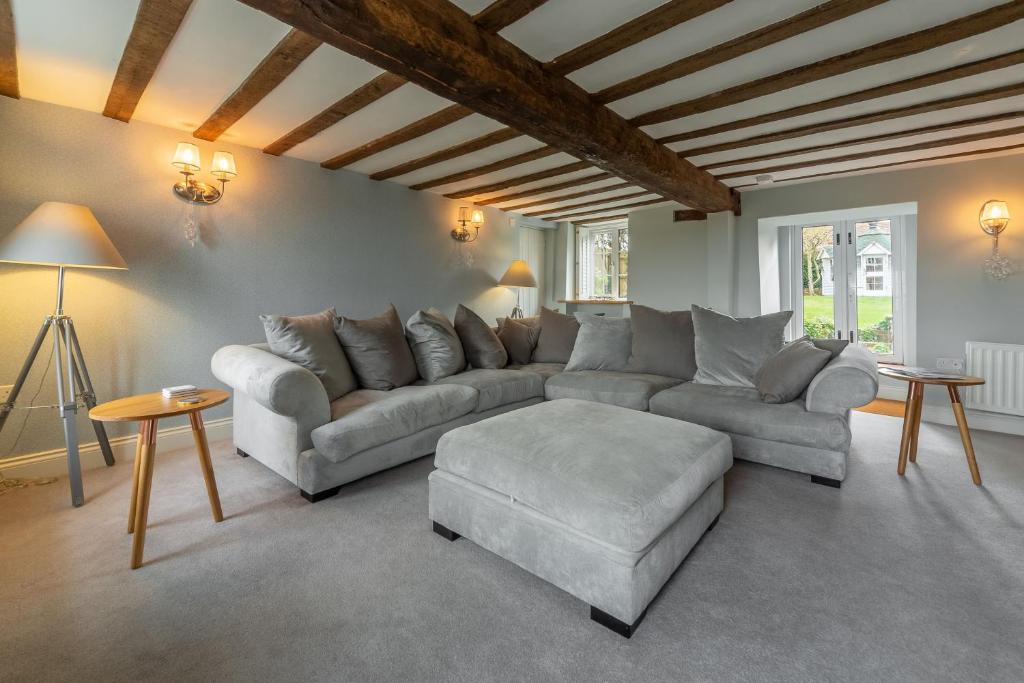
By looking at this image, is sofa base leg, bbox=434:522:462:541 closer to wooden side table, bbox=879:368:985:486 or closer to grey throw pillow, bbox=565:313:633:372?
grey throw pillow, bbox=565:313:633:372

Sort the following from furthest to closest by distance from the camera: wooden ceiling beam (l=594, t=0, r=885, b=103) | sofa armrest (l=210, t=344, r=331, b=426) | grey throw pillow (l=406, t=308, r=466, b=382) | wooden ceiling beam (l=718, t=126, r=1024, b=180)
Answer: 1. grey throw pillow (l=406, t=308, r=466, b=382)
2. wooden ceiling beam (l=718, t=126, r=1024, b=180)
3. sofa armrest (l=210, t=344, r=331, b=426)
4. wooden ceiling beam (l=594, t=0, r=885, b=103)

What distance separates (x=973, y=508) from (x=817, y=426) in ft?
2.40

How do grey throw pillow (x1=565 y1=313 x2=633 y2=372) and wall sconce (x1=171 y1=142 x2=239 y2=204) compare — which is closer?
wall sconce (x1=171 y1=142 x2=239 y2=204)

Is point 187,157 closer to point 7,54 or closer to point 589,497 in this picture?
point 7,54

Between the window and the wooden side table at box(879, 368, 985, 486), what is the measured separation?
3.93 meters

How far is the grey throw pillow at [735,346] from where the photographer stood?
3021 mm

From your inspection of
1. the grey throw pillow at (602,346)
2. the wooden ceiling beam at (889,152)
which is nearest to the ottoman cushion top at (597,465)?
the grey throw pillow at (602,346)

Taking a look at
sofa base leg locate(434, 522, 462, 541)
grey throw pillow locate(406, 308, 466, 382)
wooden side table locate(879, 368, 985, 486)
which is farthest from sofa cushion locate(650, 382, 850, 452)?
sofa base leg locate(434, 522, 462, 541)

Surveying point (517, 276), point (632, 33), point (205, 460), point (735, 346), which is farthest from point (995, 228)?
point (205, 460)

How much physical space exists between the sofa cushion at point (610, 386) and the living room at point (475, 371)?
0.03 metres

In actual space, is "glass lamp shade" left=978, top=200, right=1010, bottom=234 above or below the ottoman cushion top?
above

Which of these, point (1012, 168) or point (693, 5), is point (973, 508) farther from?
point (1012, 168)

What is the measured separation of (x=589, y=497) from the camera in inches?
55.2

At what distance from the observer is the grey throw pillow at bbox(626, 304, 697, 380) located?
3.35 m
